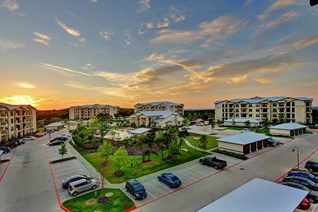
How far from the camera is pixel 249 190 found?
46.8ft

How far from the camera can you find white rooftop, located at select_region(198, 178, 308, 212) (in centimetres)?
1169

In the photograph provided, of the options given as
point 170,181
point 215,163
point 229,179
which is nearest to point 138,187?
point 170,181

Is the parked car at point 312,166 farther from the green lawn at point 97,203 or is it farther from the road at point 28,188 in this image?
the road at point 28,188

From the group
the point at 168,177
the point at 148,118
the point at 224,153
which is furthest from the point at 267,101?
the point at 168,177

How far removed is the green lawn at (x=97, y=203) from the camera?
15295 mm

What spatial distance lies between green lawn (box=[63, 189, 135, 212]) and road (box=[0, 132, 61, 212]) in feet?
4.30

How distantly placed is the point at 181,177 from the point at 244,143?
15.6 m

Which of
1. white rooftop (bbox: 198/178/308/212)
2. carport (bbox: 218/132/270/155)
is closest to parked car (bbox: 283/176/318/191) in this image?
white rooftop (bbox: 198/178/308/212)

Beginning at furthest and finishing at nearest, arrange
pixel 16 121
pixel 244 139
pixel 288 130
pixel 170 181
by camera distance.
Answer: pixel 16 121 < pixel 288 130 < pixel 244 139 < pixel 170 181

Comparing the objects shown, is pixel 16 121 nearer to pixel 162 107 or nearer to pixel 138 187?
pixel 138 187

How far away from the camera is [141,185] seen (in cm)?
1766

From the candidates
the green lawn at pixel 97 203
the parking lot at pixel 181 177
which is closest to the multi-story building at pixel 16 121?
the green lawn at pixel 97 203

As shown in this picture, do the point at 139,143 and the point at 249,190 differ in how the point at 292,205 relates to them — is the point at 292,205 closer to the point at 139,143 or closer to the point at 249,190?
the point at 249,190

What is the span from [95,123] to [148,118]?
Answer: 2316cm
